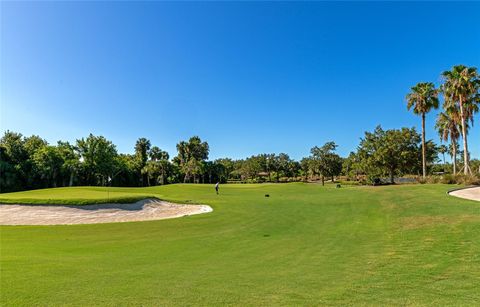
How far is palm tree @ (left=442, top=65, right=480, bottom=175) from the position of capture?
1362 inches

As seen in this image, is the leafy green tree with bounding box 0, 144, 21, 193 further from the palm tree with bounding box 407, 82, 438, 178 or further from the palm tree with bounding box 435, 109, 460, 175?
the palm tree with bounding box 435, 109, 460, 175

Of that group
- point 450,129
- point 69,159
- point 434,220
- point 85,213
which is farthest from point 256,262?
point 69,159

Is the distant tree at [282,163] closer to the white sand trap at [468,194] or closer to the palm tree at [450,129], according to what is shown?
the palm tree at [450,129]

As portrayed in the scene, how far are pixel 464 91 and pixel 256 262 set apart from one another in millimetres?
38793

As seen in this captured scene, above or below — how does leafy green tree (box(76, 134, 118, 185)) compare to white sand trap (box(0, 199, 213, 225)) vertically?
above

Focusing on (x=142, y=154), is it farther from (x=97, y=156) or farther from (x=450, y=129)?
(x=450, y=129)

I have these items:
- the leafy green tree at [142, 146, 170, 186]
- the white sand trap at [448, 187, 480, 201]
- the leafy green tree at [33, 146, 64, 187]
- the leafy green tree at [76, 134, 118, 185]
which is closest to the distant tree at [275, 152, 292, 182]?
the leafy green tree at [142, 146, 170, 186]

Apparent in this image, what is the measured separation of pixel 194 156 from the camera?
325 feet

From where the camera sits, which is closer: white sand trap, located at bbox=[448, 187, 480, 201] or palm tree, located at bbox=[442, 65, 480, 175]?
white sand trap, located at bbox=[448, 187, 480, 201]

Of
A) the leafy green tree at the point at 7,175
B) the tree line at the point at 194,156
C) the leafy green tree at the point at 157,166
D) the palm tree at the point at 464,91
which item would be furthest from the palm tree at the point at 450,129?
the leafy green tree at the point at 7,175

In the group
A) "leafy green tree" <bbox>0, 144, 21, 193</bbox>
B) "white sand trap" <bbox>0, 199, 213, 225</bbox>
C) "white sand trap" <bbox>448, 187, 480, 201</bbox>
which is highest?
"leafy green tree" <bbox>0, 144, 21, 193</bbox>

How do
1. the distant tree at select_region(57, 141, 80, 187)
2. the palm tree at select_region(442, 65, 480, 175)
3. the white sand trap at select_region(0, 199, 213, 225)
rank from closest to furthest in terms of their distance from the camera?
the white sand trap at select_region(0, 199, 213, 225), the palm tree at select_region(442, 65, 480, 175), the distant tree at select_region(57, 141, 80, 187)

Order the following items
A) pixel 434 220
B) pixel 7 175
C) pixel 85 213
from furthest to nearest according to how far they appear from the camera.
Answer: pixel 7 175 < pixel 85 213 < pixel 434 220

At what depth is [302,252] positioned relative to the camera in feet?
33.8
